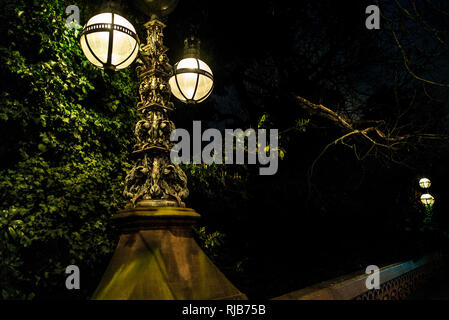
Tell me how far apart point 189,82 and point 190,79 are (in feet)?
0.12

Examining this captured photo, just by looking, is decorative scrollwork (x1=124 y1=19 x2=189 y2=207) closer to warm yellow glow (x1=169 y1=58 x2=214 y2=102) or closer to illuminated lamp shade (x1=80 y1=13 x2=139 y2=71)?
warm yellow glow (x1=169 y1=58 x2=214 y2=102)

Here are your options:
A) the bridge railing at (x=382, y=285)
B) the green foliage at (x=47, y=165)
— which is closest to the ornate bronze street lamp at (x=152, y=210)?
the bridge railing at (x=382, y=285)

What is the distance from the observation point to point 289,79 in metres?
9.98

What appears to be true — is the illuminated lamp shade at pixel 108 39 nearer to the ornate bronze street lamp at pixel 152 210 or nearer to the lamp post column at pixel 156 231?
the ornate bronze street lamp at pixel 152 210

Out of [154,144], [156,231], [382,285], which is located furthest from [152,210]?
[382,285]

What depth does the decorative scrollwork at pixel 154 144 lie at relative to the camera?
2.99 m

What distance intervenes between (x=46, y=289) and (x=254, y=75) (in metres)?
8.70

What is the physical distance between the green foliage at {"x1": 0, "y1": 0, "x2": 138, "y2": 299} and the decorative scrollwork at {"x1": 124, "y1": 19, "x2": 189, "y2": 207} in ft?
6.41

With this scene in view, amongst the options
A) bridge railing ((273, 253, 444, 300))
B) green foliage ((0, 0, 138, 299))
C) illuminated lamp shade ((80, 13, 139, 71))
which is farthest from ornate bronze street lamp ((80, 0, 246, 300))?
green foliage ((0, 0, 138, 299))

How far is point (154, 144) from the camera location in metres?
3.05

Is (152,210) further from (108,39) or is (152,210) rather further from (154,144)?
(108,39)

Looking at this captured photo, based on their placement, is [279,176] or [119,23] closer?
[119,23]
